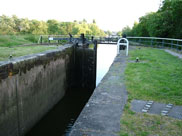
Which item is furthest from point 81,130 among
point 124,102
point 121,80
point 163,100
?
point 121,80

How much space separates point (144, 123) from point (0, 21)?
36.3m

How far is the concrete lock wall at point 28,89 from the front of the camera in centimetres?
521

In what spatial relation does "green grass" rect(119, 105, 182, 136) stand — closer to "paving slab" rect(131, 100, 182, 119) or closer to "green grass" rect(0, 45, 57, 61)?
"paving slab" rect(131, 100, 182, 119)

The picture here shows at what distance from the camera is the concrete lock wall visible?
205 inches

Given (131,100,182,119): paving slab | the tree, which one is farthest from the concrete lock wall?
the tree

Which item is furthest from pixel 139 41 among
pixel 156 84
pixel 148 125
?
pixel 148 125

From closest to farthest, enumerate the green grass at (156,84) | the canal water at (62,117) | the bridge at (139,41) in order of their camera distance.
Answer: the green grass at (156,84) → the canal water at (62,117) → the bridge at (139,41)

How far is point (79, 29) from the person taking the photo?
5706cm

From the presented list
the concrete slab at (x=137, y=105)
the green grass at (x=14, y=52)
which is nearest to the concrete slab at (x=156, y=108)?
the concrete slab at (x=137, y=105)

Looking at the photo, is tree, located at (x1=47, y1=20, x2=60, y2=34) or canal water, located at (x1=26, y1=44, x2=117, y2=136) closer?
canal water, located at (x1=26, y1=44, x2=117, y2=136)

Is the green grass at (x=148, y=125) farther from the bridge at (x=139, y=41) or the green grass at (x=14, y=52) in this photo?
the bridge at (x=139, y=41)

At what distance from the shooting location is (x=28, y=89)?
21.3 feet

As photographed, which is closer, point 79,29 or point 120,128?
point 120,128

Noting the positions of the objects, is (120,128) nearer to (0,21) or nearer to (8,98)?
(8,98)
